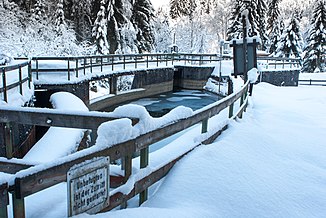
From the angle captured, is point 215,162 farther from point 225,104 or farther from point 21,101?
point 21,101

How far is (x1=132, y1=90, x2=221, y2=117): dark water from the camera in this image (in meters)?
23.3

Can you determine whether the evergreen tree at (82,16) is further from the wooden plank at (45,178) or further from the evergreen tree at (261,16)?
the wooden plank at (45,178)

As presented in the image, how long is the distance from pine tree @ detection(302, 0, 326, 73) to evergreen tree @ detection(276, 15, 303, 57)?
5.49ft

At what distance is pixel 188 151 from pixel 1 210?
3.36 m

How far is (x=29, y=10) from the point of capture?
32.6 metres

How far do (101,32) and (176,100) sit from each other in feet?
30.5

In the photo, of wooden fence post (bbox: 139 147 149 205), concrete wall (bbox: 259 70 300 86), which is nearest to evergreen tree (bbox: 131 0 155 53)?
concrete wall (bbox: 259 70 300 86)

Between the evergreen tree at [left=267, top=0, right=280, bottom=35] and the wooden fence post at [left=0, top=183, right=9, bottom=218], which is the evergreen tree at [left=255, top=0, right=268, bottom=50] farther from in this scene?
the wooden fence post at [left=0, top=183, right=9, bottom=218]

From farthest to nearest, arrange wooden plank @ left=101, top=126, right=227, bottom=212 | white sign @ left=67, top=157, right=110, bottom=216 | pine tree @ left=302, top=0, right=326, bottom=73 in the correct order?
pine tree @ left=302, top=0, right=326, bottom=73 < wooden plank @ left=101, top=126, right=227, bottom=212 < white sign @ left=67, top=157, right=110, bottom=216

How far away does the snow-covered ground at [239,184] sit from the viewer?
370 cm

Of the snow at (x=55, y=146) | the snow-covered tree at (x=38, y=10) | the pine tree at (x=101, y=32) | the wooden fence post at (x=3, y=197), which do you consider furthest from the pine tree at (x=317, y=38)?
the wooden fence post at (x=3, y=197)

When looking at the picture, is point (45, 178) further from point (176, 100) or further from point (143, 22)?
point (143, 22)

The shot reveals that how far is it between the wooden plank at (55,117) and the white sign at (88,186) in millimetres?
969

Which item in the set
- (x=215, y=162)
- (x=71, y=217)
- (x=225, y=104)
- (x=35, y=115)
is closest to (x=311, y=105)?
(x=225, y=104)
